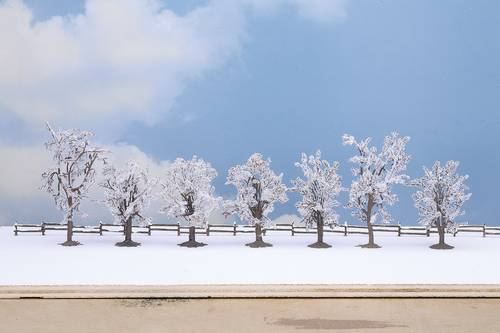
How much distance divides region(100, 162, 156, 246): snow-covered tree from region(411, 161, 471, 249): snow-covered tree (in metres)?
16.4

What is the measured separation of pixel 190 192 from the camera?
31.1 meters

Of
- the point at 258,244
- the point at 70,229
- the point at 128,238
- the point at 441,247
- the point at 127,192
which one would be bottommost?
the point at 441,247

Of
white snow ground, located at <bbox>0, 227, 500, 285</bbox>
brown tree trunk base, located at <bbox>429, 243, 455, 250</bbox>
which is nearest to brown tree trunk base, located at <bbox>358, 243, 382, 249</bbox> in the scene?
white snow ground, located at <bbox>0, 227, 500, 285</bbox>

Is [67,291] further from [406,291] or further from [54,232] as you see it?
[54,232]

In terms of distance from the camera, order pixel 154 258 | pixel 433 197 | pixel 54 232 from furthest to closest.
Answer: pixel 54 232 < pixel 433 197 < pixel 154 258

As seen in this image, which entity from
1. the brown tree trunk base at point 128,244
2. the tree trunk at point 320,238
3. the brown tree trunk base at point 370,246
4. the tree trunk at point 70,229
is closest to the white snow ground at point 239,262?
the brown tree trunk base at point 128,244

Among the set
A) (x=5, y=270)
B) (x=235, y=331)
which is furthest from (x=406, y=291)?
(x=5, y=270)

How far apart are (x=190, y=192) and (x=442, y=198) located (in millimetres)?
15009

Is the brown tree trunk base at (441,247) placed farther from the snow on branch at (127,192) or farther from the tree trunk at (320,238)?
the snow on branch at (127,192)

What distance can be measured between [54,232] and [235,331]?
3827 centimetres

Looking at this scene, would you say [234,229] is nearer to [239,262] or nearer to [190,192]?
[190,192]

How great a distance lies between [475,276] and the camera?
1647cm

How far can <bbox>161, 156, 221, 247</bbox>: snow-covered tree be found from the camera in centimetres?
3061

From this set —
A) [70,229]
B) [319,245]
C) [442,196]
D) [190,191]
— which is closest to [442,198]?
[442,196]
